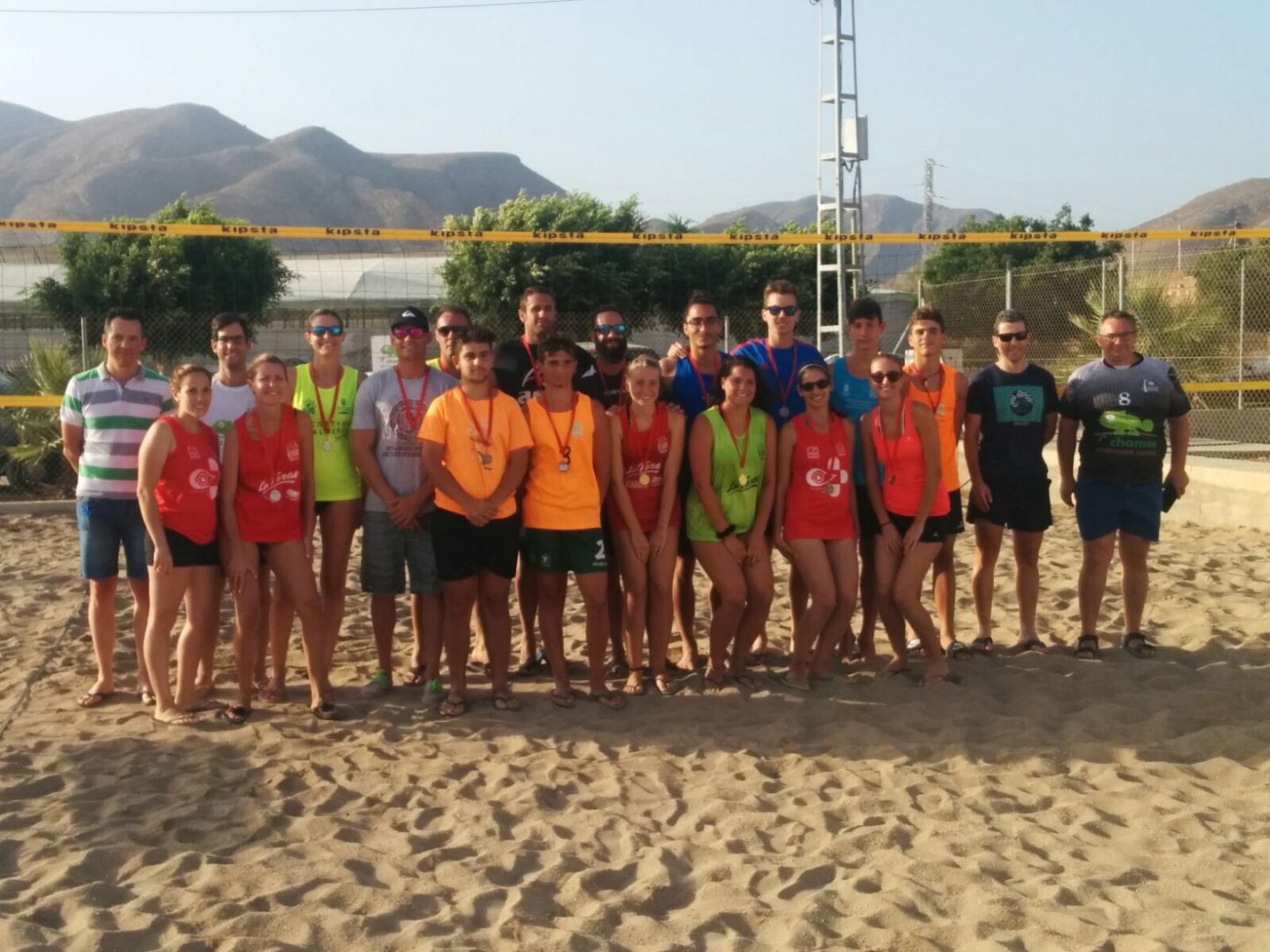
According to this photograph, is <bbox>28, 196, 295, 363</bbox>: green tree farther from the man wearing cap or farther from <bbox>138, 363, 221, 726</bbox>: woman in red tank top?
<bbox>138, 363, 221, 726</bbox>: woman in red tank top

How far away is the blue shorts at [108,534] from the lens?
489 cm

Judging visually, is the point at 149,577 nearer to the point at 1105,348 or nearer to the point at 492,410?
the point at 492,410

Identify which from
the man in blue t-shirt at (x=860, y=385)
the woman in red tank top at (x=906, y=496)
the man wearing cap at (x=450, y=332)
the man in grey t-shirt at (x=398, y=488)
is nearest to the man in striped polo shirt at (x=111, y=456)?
the man in grey t-shirt at (x=398, y=488)

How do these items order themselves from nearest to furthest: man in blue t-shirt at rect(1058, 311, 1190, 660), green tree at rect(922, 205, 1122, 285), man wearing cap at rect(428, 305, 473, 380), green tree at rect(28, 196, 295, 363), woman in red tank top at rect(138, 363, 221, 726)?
woman in red tank top at rect(138, 363, 221, 726) < man wearing cap at rect(428, 305, 473, 380) < man in blue t-shirt at rect(1058, 311, 1190, 660) < green tree at rect(28, 196, 295, 363) < green tree at rect(922, 205, 1122, 285)

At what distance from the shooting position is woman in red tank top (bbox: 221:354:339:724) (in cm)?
470

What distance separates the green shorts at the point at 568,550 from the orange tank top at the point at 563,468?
0.03 metres

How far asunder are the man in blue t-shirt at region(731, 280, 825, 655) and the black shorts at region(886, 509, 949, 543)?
1.61 feet

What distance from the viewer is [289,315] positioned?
73.0 feet

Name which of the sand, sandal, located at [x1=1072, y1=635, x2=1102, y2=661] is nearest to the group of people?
sandal, located at [x1=1072, y1=635, x2=1102, y2=661]

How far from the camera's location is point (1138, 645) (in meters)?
5.55

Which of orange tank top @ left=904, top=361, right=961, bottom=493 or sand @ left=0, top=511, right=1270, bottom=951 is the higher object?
orange tank top @ left=904, top=361, right=961, bottom=493

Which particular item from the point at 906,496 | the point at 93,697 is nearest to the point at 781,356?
the point at 906,496

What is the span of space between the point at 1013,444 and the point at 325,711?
3.31 m

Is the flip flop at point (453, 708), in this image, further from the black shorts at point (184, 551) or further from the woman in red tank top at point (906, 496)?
the woman in red tank top at point (906, 496)
